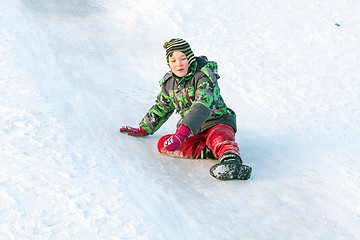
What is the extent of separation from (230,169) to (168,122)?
116cm

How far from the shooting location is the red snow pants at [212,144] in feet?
8.42

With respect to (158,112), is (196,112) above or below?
above

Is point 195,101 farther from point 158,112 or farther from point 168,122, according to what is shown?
point 168,122

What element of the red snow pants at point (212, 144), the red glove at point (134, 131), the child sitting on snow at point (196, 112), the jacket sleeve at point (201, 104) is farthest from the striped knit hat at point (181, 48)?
the red glove at point (134, 131)

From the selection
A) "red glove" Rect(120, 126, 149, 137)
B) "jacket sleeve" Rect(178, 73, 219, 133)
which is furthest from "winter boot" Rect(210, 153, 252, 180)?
"red glove" Rect(120, 126, 149, 137)

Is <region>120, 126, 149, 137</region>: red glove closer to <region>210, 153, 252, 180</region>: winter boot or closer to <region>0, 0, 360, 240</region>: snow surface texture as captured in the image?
<region>0, 0, 360, 240</region>: snow surface texture

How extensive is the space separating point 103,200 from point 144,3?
4224 mm

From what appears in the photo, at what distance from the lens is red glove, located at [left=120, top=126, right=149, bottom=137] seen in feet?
9.81

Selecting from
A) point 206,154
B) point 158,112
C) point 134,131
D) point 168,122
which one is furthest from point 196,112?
point 168,122

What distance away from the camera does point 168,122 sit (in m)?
3.44

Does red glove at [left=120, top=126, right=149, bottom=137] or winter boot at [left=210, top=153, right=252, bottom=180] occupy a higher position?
winter boot at [left=210, top=153, right=252, bottom=180]

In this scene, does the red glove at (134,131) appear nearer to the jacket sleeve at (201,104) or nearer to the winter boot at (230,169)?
the jacket sleeve at (201,104)

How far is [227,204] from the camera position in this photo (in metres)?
2.22

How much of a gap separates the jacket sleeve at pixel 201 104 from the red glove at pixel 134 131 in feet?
1.60
